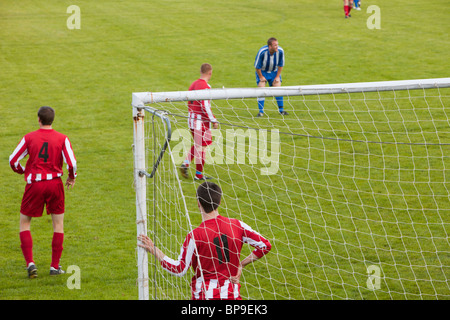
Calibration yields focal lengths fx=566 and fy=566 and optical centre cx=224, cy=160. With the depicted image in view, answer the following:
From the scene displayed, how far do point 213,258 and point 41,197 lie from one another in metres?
2.70

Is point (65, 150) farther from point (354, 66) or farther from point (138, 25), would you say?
point (138, 25)

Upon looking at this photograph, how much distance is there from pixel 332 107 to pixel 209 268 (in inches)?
361

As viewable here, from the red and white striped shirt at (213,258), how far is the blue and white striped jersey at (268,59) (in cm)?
814

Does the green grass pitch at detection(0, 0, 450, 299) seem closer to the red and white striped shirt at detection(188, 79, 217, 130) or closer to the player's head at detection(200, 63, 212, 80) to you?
the red and white striped shirt at detection(188, 79, 217, 130)

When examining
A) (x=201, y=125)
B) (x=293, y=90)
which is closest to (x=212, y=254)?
(x=293, y=90)

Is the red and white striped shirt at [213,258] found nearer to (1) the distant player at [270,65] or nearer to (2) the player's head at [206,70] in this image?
(2) the player's head at [206,70]

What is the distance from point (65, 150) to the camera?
20.5ft

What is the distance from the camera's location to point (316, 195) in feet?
28.6

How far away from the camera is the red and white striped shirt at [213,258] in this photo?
432cm

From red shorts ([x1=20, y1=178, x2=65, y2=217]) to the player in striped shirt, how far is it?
2279mm

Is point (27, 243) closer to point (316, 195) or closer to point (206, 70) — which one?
point (206, 70)

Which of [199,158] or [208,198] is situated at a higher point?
[199,158]

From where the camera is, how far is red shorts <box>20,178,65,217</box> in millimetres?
6168
